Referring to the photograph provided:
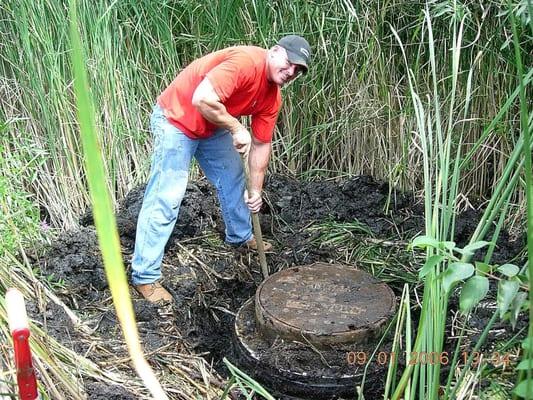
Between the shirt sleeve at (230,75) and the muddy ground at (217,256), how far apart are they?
2.84 feet

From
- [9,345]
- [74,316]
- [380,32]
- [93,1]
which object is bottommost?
[74,316]

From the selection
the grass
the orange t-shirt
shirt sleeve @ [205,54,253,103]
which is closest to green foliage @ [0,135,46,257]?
the grass

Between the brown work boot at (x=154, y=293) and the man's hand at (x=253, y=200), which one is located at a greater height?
the man's hand at (x=253, y=200)

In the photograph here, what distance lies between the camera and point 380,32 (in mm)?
3256

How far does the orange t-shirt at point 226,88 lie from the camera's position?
2658 mm

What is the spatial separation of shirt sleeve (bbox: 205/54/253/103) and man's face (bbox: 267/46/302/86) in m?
0.10

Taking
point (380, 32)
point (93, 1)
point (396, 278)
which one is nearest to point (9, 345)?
point (396, 278)

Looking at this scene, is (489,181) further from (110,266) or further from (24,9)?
(110,266)

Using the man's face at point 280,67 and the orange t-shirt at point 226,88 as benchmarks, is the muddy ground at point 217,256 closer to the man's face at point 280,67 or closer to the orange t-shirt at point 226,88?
the orange t-shirt at point 226,88

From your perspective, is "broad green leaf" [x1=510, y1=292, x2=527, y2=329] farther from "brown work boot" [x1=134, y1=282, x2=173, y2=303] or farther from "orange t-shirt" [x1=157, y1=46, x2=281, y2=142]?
"brown work boot" [x1=134, y1=282, x2=173, y2=303]

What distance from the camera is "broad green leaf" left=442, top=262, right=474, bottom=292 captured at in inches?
43.3

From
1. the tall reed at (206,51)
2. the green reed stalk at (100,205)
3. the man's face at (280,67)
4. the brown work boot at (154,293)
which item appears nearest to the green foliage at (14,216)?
the tall reed at (206,51)

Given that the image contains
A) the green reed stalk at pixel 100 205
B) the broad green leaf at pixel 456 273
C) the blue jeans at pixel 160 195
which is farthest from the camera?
the blue jeans at pixel 160 195

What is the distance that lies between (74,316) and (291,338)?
2.76 feet
